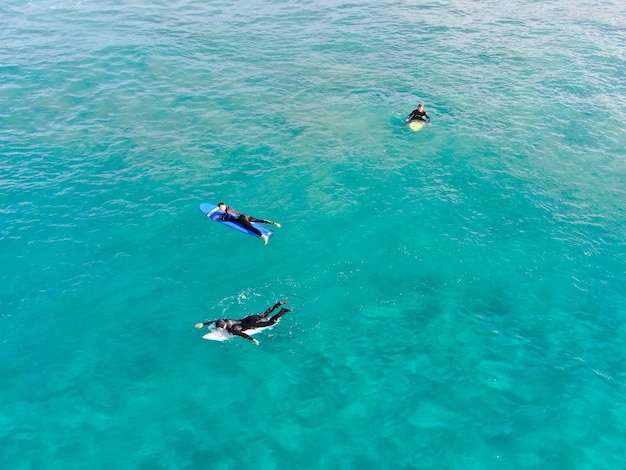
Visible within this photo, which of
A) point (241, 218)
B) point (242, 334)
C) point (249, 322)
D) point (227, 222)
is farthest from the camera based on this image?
point (227, 222)

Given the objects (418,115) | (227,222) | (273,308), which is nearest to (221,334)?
(273,308)

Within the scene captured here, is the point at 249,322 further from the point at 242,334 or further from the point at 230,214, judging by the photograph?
the point at 230,214

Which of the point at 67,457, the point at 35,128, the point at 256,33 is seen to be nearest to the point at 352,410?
the point at 67,457

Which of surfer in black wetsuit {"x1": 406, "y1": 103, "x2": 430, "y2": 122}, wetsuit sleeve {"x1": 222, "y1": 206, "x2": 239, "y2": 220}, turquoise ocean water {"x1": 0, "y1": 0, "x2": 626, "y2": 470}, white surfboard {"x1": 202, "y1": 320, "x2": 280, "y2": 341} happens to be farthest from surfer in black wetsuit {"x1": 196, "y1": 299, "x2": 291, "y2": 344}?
surfer in black wetsuit {"x1": 406, "y1": 103, "x2": 430, "y2": 122}

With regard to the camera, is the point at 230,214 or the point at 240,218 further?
the point at 230,214

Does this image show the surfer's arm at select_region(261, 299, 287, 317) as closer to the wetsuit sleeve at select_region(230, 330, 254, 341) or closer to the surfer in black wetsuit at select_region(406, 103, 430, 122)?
the wetsuit sleeve at select_region(230, 330, 254, 341)
